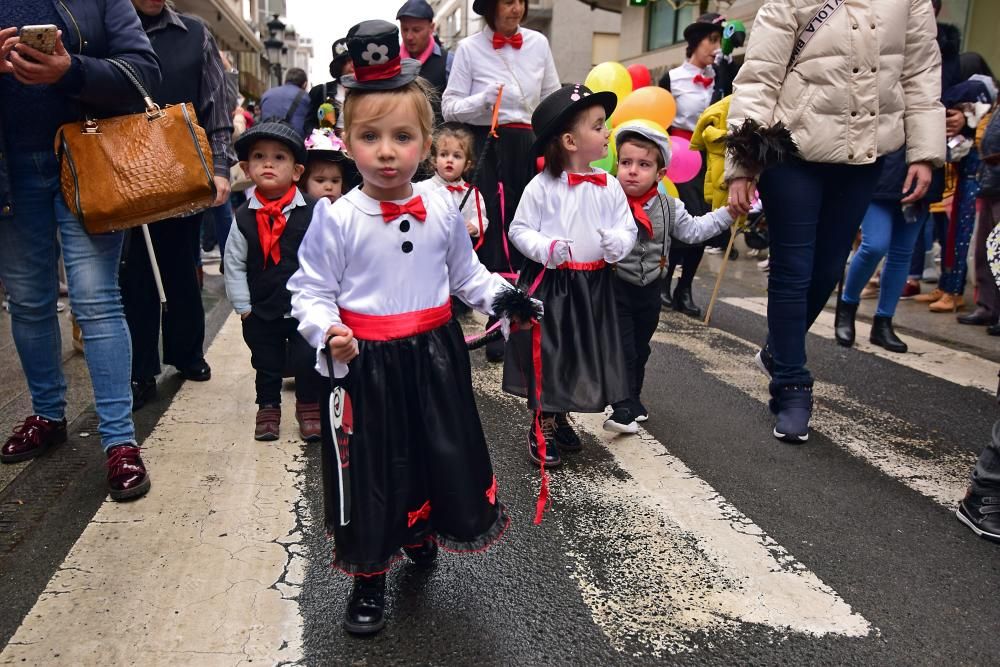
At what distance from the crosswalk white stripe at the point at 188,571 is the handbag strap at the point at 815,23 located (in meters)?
2.94

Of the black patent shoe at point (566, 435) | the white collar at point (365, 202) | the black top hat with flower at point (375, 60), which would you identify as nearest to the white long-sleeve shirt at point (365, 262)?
the white collar at point (365, 202)

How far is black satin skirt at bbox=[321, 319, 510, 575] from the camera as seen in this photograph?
2.28m

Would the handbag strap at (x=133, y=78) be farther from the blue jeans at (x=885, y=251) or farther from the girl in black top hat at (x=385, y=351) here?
the blue jeans at (x=885, y=251)

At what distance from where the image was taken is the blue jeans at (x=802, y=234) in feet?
12.4

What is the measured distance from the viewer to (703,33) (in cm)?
723

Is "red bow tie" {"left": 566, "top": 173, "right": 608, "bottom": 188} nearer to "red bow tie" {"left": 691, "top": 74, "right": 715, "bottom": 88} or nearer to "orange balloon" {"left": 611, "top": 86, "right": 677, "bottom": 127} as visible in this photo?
"orange balloon" {"left": 611, "top": 86, "right": 677, "bottom": 127}

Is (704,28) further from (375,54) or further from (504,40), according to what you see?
(375,54)

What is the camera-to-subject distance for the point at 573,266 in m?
3.50

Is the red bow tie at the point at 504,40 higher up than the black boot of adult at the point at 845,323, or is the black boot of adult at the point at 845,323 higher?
the red bow tie at the point at 504,40

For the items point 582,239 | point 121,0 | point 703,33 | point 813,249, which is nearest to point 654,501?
point 582,239

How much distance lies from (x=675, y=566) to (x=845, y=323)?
12.4 ft

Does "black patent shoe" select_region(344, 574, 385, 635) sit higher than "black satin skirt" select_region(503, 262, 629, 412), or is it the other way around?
"black satin skirt" select_region(503, 262, 629, 412)

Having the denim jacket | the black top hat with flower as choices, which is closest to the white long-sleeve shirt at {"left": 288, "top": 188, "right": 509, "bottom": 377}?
the black top hat with flower

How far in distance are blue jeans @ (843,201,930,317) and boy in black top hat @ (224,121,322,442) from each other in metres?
3.80
